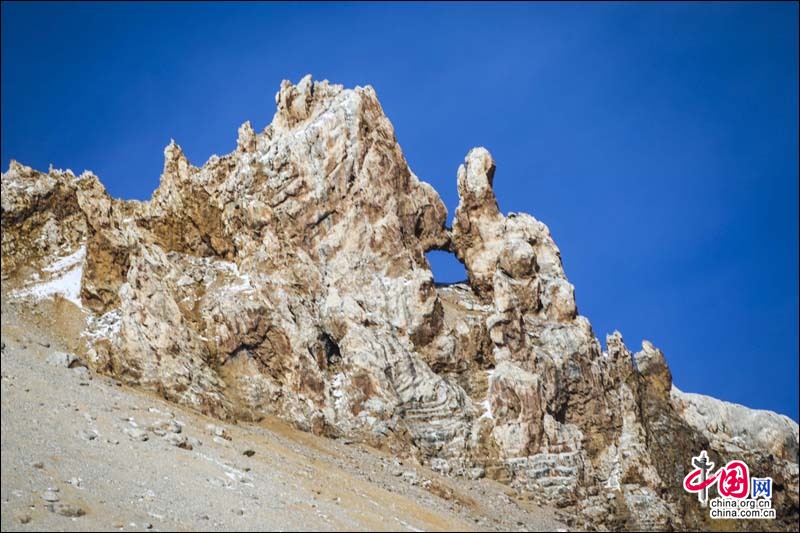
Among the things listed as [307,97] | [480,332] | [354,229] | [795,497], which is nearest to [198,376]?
[354,229]

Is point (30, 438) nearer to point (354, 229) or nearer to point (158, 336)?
point (158, 336)

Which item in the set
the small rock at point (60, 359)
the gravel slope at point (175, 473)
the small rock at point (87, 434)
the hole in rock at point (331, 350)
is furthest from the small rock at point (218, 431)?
the hole in rock at point (331, 350)

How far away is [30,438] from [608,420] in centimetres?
5559

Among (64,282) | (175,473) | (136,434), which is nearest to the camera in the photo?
(175,473)

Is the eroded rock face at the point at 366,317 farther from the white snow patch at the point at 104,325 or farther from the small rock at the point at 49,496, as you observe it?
the small rock at the point at 49,496

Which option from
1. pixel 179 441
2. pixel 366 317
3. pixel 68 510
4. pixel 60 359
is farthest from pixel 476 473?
pixel 68 510

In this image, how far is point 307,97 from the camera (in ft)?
320

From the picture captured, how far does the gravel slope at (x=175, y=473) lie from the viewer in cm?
4478

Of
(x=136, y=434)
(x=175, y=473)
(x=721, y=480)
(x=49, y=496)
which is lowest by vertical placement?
(x=721, y=480)

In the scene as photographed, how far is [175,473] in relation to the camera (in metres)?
51.8

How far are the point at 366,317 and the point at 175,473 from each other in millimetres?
33070

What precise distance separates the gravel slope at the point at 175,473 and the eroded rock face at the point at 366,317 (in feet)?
16.7

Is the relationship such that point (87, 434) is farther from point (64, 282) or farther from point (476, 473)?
point (64, 282)

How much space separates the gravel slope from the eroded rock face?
200 inches
